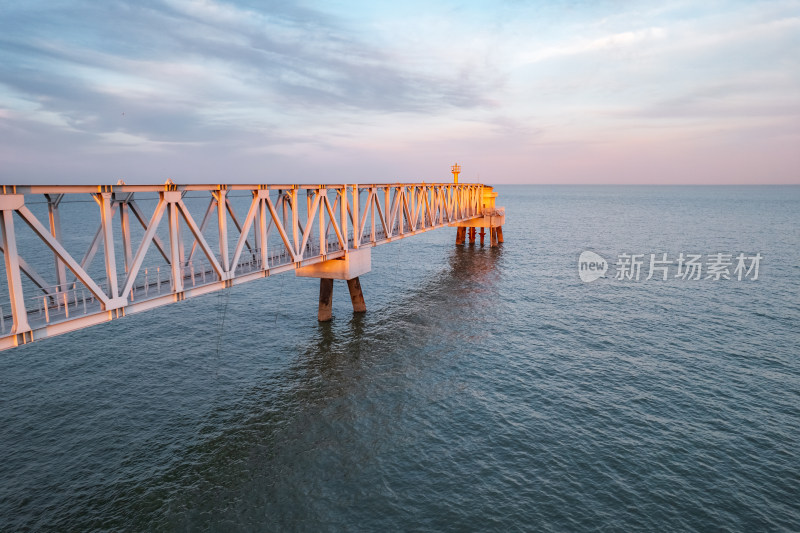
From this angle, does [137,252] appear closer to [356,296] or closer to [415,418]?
[415,418]

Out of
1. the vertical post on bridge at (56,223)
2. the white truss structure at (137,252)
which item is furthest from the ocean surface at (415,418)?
the vertical post on bridge at (56,223)

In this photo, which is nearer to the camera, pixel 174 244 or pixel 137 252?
pixel 137 252

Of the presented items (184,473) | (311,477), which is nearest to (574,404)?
(311,477)

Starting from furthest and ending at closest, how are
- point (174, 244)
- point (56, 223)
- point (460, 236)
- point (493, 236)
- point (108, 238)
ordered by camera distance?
point (460, 236), point (493, 236), point (174, 244), point (56, 223), point (108, 238)

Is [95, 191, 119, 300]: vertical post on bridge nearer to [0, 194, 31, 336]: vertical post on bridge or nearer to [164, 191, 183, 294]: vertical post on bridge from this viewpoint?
[164, 191, 183, 294]: vertical post on bridge

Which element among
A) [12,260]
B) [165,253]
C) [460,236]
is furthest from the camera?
[460,236]

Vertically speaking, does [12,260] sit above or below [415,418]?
above

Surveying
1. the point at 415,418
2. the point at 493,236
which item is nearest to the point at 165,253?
the point at 415,418

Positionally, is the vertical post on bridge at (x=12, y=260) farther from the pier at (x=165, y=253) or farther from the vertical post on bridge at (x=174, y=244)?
the vertical post on bridge at (x=174, y=244)
